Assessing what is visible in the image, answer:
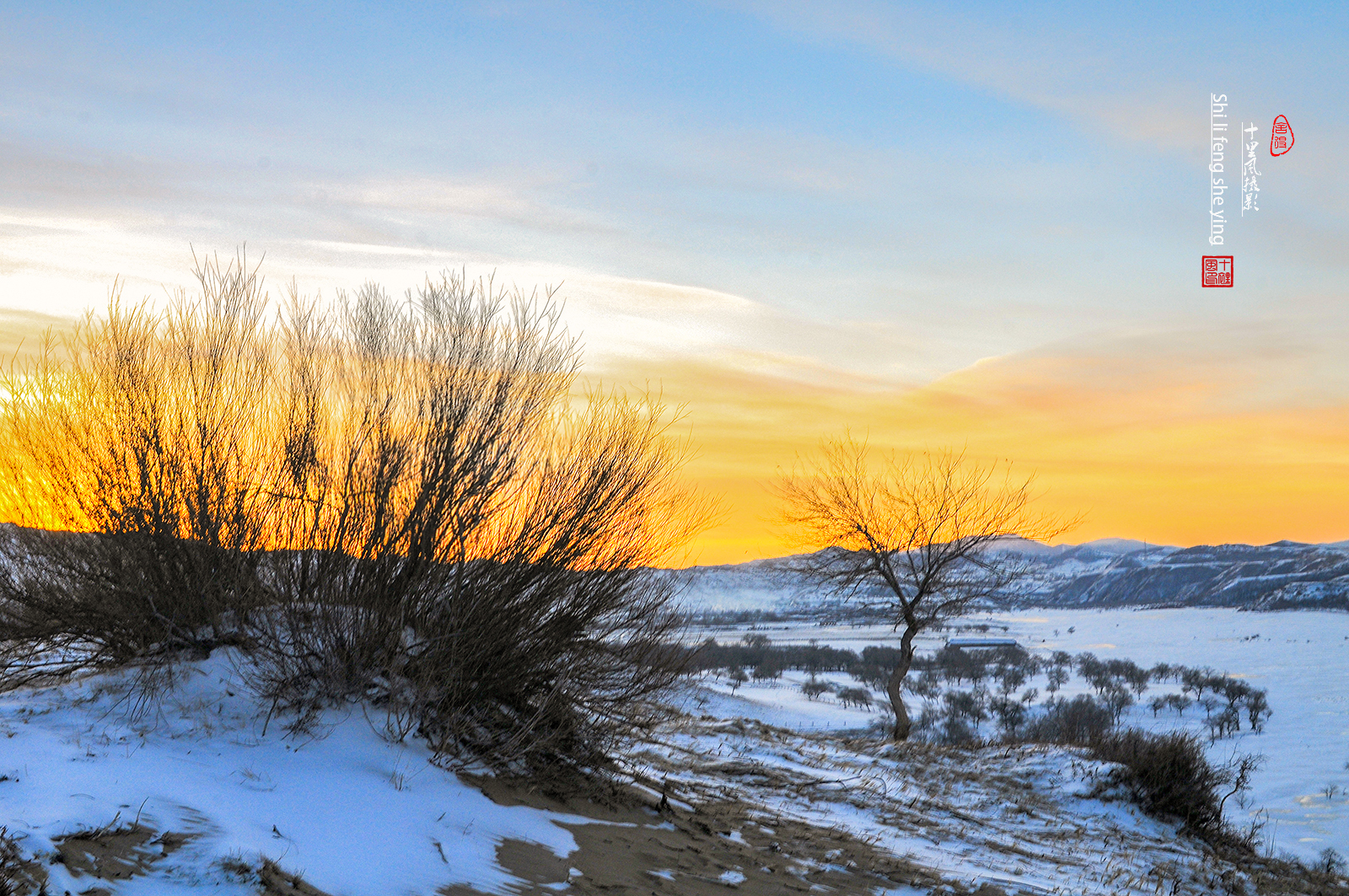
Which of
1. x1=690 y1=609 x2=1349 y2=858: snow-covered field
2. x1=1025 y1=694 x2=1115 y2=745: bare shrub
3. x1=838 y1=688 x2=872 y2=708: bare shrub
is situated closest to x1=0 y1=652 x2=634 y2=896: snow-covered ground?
x1=690 y1=609 x2=1349 y2=858: snow-covered field

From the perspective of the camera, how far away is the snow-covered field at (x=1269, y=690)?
21.3m

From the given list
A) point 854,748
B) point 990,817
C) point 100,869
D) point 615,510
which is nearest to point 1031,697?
point 854,748

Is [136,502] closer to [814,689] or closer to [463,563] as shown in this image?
[463,563]

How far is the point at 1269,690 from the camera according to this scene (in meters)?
43.0

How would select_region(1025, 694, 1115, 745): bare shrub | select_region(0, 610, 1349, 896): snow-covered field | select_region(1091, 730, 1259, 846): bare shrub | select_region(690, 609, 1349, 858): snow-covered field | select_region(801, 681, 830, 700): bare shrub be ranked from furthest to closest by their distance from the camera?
select_region(801, 681, 830, 700): bare shrub, select_region(1025, 694, 1115, 745): bare shrub, select_region(690, 609, 1349, 858): snow-covered field, select_region(1091, 730, 1259, 846): bare shrub, select_region(0, 610, 1349, 896): snow-covered field

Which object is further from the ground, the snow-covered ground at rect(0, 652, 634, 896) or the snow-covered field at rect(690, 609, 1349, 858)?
the snow-covered ground at rect(0, 652, 634, 896)

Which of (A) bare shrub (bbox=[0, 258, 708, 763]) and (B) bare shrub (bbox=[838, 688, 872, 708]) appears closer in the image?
(A) bare shrub (bbox=[0, 258, 708, 763])

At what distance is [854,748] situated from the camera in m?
17.5

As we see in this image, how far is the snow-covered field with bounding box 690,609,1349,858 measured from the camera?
21328mm

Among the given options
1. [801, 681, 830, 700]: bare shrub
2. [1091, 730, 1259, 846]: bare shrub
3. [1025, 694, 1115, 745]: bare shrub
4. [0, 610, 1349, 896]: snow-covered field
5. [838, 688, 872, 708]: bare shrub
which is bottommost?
[801, 681, 830, 700]: bare shrub

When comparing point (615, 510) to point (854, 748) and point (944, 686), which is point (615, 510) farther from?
point (944, 686)

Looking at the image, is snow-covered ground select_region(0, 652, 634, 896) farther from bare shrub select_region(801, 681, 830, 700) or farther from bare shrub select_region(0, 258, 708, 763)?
bare shrub select_region(801, 681, 830, 700)

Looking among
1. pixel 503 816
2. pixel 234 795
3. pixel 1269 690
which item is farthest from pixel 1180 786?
pixel 1269 690

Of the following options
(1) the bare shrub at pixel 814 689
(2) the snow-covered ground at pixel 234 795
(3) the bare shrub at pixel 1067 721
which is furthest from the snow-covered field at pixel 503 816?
(1) the bare shrub at pixel 814 689
